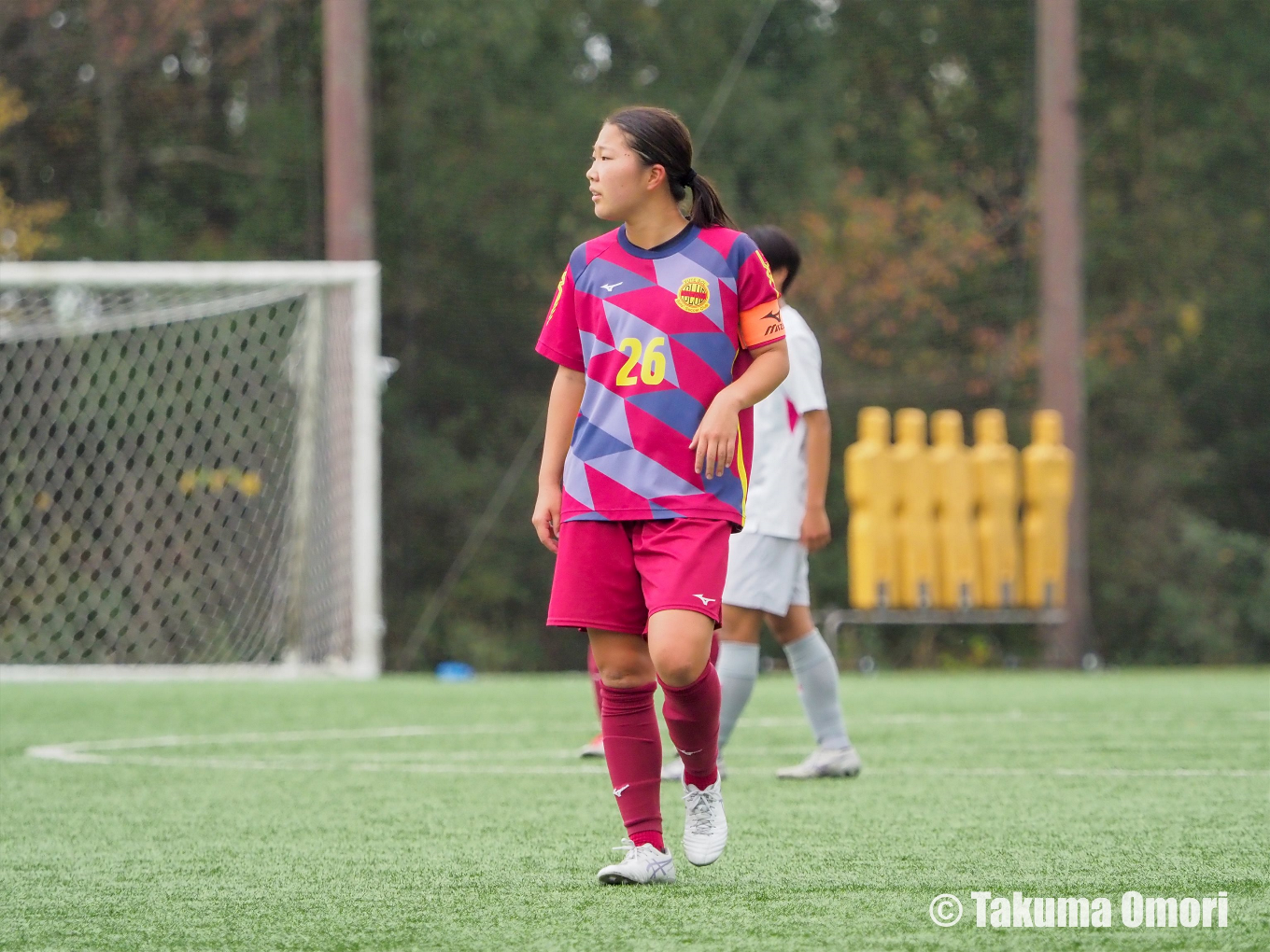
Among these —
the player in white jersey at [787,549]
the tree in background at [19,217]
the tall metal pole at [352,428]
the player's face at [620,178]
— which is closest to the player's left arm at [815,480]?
the player in white jersey at [787,549]

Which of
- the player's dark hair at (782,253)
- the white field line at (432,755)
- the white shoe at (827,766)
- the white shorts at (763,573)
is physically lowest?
the white field line at (432,755)

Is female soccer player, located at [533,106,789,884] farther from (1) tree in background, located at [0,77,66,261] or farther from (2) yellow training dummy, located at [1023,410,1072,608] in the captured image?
(1) tree in background, located at [0,77,66,261]

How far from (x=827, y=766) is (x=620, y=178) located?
85.8 inches

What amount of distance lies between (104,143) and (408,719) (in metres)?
9.98

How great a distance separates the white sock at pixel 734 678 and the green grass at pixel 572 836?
0.18 meters

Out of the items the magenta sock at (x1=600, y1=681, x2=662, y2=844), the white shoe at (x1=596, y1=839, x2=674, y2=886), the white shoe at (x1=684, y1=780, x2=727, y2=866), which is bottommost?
the white shoe at (x1=596, y1=839, x2=674, y2=886)

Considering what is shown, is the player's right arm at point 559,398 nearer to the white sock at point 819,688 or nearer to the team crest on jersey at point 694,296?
the team crest on jersey at point 694,296

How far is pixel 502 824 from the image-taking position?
12.8 feet

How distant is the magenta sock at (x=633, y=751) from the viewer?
3.16m

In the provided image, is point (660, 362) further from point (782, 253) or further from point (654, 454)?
point (782, 253)

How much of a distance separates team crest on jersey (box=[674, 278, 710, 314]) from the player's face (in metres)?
0.18

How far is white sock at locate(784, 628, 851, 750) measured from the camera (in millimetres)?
4973

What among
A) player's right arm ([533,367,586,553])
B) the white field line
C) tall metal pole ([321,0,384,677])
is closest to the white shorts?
the white field line

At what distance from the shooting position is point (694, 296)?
314cm
